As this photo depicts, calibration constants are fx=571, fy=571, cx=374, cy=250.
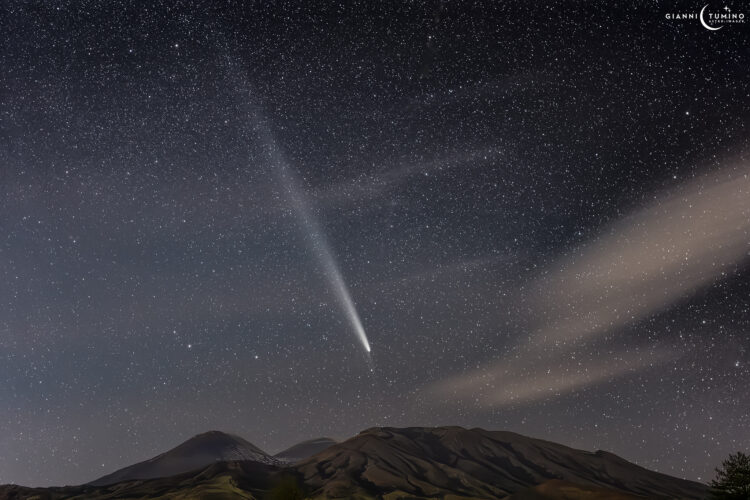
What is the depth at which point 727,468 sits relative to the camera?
74.1 meters

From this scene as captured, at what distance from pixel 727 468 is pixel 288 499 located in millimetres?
118657

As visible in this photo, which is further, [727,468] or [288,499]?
[288,499]

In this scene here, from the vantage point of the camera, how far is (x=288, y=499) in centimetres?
16038
